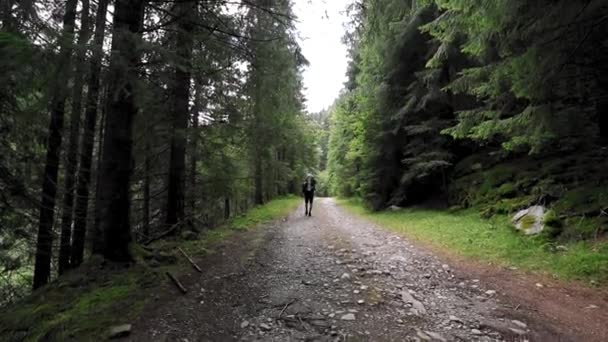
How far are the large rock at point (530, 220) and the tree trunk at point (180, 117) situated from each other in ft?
24.2

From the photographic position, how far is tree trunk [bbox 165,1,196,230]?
5.45 m

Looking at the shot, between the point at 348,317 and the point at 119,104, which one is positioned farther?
the point at 119,104

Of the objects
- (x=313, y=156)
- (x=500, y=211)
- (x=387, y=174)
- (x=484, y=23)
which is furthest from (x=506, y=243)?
(x=313, y=156)

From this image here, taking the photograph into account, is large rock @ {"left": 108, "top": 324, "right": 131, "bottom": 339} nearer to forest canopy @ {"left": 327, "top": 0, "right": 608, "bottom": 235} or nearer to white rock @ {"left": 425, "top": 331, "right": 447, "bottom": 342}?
white rock @ {"left": 425, "top": 331, "right": 447, "bottom": 342}

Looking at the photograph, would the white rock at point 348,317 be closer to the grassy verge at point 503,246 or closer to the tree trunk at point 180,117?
the grassy verge at point 503,246

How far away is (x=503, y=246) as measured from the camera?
20.2 feet

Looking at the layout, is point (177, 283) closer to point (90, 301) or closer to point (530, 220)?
point (90, 301)

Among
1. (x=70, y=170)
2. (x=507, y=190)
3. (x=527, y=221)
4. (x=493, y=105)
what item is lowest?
(x=527, y=221)

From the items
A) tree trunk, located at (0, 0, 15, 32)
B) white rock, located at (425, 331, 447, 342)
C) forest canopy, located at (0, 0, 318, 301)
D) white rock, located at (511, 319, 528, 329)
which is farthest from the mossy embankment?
white rock, located at (511, 319, 528, 329)

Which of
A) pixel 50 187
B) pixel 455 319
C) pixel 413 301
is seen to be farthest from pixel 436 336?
pixel 50 187

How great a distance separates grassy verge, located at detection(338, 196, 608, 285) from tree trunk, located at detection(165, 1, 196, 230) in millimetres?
6035

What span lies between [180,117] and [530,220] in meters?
7.99

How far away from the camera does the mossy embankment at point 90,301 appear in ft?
9.93

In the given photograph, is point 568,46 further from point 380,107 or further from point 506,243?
point 380,107
